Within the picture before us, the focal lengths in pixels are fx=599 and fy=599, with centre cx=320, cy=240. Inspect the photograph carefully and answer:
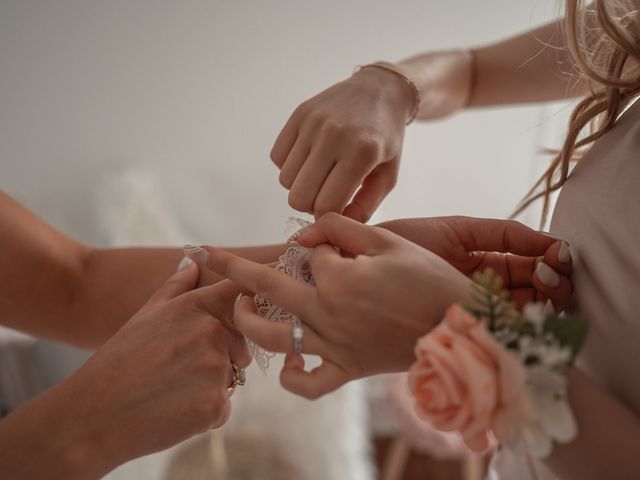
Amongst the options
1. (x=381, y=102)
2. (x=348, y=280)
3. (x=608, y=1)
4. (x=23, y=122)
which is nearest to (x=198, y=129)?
(x=23, y=122)

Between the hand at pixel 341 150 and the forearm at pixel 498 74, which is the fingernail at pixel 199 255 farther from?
the forearm at pixel 498 74

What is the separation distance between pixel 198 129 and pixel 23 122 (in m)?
0.54

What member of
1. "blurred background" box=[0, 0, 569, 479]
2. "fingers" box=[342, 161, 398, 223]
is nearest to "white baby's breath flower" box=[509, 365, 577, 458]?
"fingers" box=[342, 161, 398, 223]

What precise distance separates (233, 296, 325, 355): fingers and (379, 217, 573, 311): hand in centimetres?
26

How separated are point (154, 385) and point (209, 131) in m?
1.51

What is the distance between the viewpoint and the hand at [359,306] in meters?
0.49

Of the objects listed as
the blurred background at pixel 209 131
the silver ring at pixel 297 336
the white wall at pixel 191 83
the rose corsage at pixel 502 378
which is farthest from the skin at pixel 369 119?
the white wall at pixel 191 83

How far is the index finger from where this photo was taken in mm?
549

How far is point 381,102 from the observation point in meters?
0.80

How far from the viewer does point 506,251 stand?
28.6 inches

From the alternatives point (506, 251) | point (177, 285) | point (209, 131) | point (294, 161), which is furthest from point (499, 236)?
point (209, 131)

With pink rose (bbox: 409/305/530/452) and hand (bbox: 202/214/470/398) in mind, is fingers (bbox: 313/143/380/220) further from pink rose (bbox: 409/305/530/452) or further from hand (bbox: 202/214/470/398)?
pink rose (bbox: 409/305/530/452)

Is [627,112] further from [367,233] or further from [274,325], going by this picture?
[274,325]

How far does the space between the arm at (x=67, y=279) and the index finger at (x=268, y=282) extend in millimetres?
264
